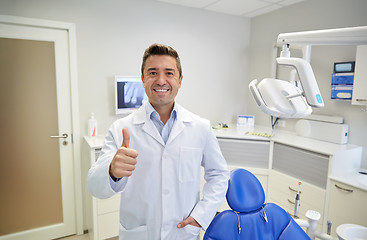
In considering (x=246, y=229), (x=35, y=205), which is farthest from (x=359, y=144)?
(x=35, y=205)

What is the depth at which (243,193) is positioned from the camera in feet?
4.38

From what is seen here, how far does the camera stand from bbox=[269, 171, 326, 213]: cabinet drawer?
2211 mm

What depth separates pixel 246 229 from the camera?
1306 millimetres

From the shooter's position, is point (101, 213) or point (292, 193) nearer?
point (101, 213)

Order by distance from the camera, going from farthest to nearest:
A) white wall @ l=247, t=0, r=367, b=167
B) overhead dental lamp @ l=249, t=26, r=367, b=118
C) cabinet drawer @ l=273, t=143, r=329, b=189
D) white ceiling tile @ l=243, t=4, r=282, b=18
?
white ceiling tile @ l=243, t=4, r=282, b=18 → white wall @ l=247, t=0, r=367, b=167 → cabinet drawer @ l=273, t=143, r=329, b=189 → overhead dental lamp @ l=249, t=26, r=367, b=118

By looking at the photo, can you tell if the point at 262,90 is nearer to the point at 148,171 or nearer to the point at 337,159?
the point at 148,171

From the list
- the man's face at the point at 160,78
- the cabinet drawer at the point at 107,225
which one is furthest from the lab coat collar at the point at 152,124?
the cabinet drawer at the point at 107,225

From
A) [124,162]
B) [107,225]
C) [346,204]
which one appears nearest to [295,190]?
[346,204]

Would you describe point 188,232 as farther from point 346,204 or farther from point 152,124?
point 346,204

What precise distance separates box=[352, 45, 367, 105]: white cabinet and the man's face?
5.78 ft

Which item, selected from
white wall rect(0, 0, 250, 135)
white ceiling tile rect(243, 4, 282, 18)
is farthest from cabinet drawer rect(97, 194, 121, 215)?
white ceiling tile rect(243, 4, 282, 18)

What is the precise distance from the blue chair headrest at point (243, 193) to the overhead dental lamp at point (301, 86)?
55 cm

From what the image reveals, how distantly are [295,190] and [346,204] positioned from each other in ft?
1.57

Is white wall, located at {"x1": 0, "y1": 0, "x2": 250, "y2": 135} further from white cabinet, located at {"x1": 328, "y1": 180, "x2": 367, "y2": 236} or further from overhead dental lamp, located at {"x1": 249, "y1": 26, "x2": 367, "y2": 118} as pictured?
overhead dental lamp, located at {"x1": 249, "y1": 26, "x2": 367, "y2": 118}
